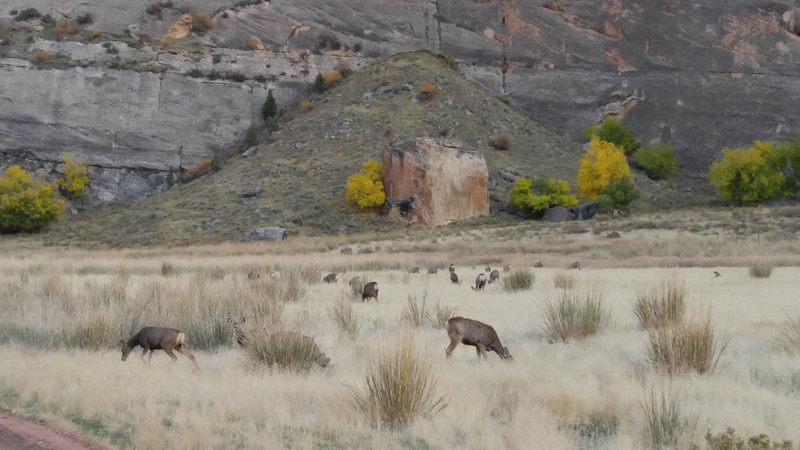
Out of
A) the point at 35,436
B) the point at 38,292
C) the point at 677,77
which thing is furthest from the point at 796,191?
the point at 35,436

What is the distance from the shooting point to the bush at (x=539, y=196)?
53969mm

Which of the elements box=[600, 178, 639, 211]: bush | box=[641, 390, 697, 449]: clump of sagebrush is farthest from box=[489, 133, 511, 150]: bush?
box=[641, 390, 697, 449]: clump of sagebrush

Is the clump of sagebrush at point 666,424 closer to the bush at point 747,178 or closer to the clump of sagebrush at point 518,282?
the clump of sagebrush at point 518,282

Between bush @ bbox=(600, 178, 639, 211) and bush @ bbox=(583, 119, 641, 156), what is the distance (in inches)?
738

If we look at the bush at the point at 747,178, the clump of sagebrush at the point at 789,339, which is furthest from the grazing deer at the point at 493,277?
the bush at the point at 747,178

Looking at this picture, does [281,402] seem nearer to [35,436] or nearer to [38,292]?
[35,436]

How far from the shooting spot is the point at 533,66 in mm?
83438

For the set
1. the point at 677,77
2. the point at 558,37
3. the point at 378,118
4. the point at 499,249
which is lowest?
the point at 499,249

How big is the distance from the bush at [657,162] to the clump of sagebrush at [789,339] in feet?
215

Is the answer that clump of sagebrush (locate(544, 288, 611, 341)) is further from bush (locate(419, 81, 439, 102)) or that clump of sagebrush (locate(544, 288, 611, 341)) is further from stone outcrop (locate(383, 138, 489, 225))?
bush (locate(419, 81, 439, 102))

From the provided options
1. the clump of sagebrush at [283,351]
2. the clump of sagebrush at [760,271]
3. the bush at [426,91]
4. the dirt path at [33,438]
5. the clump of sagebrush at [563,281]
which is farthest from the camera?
the bush at [426,91]

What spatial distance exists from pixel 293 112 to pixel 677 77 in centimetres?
4277

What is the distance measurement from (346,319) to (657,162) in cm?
6631

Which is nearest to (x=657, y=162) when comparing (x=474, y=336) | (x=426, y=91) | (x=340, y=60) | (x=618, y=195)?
(x=618, y=195)
